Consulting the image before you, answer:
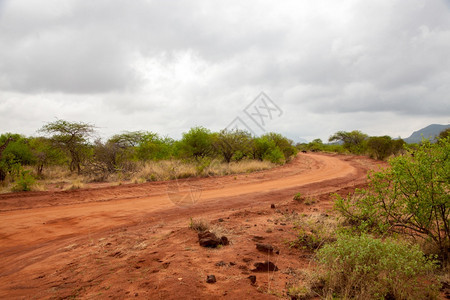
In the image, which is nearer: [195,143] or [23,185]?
[23,185]

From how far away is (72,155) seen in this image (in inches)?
755

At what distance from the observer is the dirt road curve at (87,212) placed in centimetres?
470

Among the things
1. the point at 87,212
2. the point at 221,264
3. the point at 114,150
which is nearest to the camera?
the point at 221,264

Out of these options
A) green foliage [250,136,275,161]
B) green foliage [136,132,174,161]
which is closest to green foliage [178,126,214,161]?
green foliage [136,132,174,161]

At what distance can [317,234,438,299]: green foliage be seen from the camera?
122 inches

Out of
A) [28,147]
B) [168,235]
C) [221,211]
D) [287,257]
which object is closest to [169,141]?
[28,147]

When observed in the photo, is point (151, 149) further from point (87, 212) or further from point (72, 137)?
point (87, 212)

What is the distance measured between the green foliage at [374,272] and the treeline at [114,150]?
14.8 m

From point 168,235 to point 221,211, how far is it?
2666mm

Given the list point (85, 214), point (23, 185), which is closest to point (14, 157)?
point (23, 185)

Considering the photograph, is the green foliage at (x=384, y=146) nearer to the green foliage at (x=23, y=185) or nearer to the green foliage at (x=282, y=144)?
the green foliage at (x=282, y=144)

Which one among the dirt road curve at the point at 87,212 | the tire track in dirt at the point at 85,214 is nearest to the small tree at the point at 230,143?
the dirt road curve at the point at 87,212

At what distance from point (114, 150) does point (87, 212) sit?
1035 cm

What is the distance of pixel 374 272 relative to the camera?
3.20m
